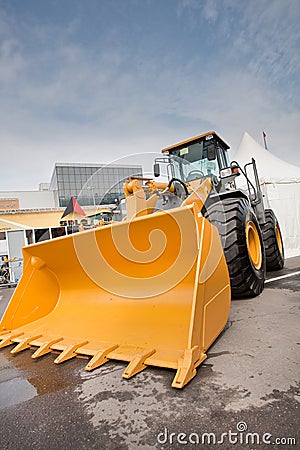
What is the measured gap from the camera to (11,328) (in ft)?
9.47

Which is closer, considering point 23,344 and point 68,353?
point 68,353

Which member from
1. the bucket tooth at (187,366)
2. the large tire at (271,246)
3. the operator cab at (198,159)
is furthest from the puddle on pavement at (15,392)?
the large tire at (271,246)

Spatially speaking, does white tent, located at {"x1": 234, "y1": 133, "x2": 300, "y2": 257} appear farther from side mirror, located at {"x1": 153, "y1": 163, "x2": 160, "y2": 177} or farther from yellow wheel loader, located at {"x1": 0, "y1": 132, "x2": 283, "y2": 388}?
side mirror, located at {"x1": 153, "y1": 163, "x2": 160, "y2": 177}

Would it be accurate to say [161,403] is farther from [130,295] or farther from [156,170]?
[156,170]

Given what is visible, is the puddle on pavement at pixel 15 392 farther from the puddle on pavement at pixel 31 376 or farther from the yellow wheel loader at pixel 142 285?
the yellow wheel loader at pixel 142 285

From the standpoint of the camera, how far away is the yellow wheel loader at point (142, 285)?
2.08 m

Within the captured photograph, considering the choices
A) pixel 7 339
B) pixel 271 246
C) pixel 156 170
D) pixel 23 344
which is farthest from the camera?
pixel 271 246

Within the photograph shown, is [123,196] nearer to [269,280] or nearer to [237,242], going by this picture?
[237,242]

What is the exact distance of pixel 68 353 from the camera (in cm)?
223

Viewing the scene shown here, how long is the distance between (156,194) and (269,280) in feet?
8.33

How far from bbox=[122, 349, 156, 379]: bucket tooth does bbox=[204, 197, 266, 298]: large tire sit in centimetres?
158

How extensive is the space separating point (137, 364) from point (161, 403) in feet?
1.19

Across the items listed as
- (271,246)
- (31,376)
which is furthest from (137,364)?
(271,246)

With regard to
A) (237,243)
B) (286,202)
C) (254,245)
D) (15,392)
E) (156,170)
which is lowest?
(15,392)
